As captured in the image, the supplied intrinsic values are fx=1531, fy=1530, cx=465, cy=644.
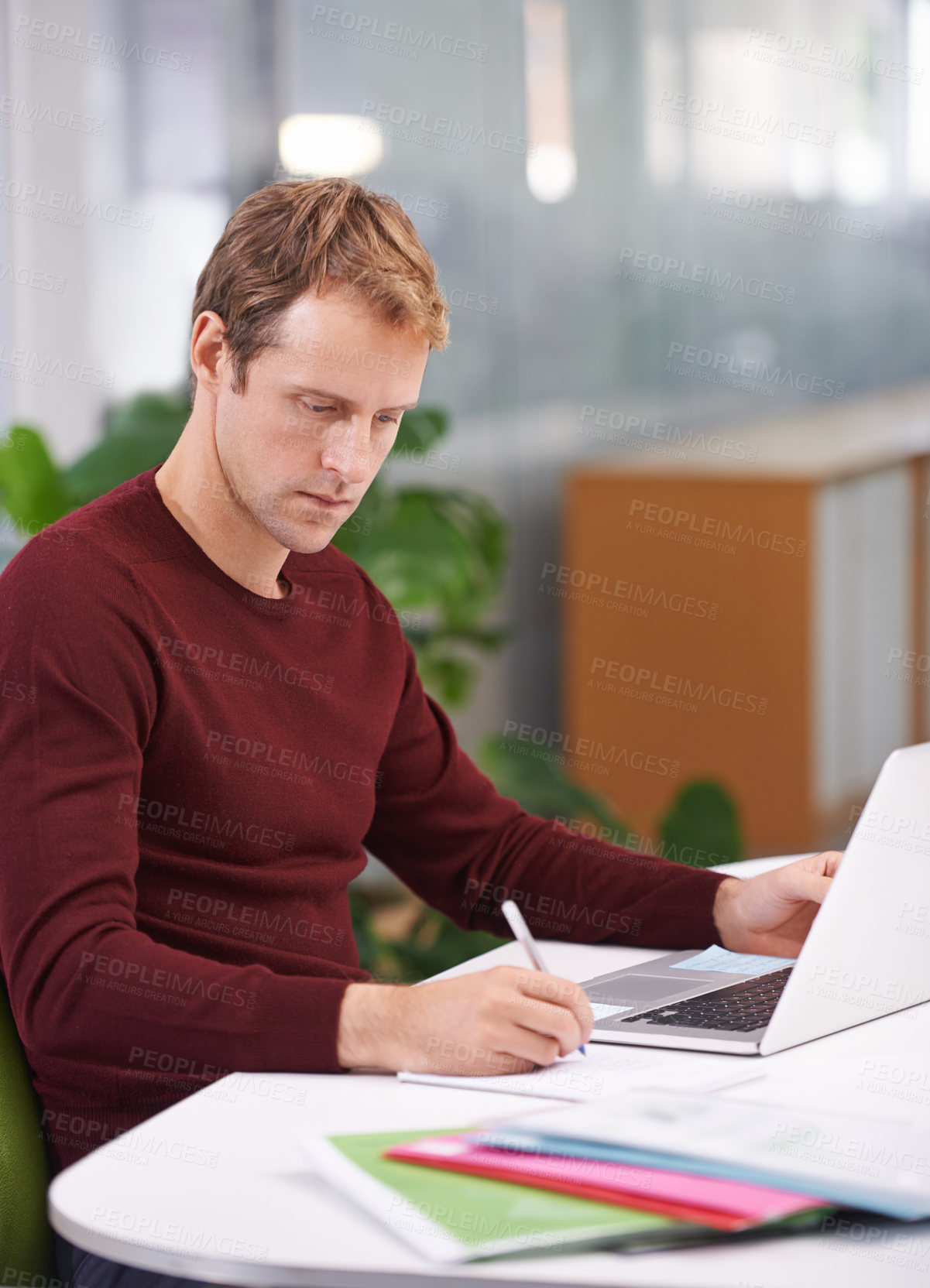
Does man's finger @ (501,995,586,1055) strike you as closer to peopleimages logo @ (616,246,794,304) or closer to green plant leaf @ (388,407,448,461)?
green plant leaf @ (388,407,448,461)

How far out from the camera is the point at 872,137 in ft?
16.2

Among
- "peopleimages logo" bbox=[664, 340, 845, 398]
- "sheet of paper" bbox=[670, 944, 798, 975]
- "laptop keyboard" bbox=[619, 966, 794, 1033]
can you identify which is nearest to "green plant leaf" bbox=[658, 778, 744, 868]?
"sheet of paper" bbox=[670, 944, 798, 975]

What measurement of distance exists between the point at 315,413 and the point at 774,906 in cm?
58

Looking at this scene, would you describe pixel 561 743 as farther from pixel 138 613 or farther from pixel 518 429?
Answer: pixel 138 613

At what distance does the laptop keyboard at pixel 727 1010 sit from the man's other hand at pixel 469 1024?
0.46 ft

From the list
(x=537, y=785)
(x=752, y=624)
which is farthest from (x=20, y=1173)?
(x=752, y=624)

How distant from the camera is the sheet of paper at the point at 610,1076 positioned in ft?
3.24

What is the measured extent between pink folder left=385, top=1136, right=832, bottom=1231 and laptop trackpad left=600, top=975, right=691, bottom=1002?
0.41m

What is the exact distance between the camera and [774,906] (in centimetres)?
133

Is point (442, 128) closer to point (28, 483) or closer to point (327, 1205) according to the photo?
point (28, 483)

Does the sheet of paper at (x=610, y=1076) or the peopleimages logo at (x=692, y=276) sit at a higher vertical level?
the peopleimages logo at (x=692, y=276)

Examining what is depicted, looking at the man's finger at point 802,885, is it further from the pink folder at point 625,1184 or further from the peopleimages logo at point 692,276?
the peopleimages logo at point 692,276

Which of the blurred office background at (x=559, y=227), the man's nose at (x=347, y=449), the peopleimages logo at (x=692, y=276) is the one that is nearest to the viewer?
the man's nose at (x=347, y=449)

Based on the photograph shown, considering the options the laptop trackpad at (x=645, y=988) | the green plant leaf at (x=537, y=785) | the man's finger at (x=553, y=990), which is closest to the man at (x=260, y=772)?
the man's finger at (x=553, y=990)
